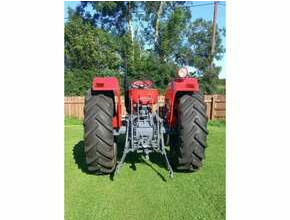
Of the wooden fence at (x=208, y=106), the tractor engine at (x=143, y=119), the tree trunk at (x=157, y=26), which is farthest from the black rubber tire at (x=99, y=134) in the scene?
the tree trunk at (x=157, y=26)

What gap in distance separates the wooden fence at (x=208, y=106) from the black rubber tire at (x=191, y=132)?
13 cm

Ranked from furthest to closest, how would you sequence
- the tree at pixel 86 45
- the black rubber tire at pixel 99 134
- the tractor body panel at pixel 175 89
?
the tractor body panel at pixel 175 89, the black rubber tire at pixel 99 134, the tree at pixel 86 45

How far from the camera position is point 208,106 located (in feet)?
15.3

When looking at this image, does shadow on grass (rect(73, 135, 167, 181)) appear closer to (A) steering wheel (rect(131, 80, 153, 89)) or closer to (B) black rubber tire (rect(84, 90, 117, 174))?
(B) black rubber tire (rect(84, 90, 117, 174))

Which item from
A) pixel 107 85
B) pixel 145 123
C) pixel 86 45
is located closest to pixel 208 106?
pixel 145 123

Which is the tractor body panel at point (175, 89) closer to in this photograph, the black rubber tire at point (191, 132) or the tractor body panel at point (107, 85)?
the black rubber tire at point (191, 132)

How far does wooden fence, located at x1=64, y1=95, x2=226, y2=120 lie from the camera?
416cm

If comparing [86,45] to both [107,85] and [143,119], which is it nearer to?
[107,85]

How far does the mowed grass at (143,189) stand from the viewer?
3678 millimetres

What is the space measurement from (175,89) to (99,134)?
799 millimetres

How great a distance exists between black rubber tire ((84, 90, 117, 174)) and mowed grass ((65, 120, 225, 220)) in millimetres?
90

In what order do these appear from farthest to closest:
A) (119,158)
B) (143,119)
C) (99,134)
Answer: (119,158)
(143,119)
(99,134)
